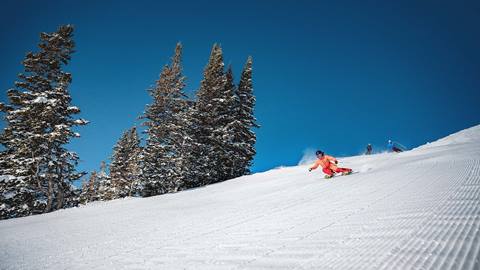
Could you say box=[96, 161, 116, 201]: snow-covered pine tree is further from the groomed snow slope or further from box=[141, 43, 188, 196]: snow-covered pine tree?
the groomed snow slope

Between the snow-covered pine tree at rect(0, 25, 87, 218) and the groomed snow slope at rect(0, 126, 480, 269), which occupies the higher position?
the snow-covered pine tree at rect(0, 25, 87, 218)

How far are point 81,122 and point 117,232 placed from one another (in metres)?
14.5

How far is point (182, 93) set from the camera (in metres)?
24.5

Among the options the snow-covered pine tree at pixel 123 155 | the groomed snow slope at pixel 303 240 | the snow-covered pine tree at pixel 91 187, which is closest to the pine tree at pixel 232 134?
the snow-covered pine tree at pixel 123 155

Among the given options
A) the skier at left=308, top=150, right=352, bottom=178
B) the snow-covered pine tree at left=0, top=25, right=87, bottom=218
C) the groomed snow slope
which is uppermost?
the snow-covered pine tree at left=0, top=25, right=87, bottom=218

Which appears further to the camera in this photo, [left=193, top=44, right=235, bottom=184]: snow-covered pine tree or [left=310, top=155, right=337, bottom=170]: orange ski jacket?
[left=193, top=44, right=235, bottom=184]: snow-covered pine tree

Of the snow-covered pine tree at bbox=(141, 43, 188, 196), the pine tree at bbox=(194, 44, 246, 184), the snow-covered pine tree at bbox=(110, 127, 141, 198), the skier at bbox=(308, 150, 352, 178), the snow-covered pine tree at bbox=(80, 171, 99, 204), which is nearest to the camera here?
the skier at bbox=(308, 150, 352, 178)

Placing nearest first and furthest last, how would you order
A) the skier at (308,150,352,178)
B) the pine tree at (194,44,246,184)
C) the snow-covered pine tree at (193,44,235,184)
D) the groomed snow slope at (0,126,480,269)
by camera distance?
the groomed snow slope at (0,126,480,269)
the skier at (308,150,352,178)
the snow-covered pine tree at (193,44,235,184)
the pine tree at (194,44,246,184)

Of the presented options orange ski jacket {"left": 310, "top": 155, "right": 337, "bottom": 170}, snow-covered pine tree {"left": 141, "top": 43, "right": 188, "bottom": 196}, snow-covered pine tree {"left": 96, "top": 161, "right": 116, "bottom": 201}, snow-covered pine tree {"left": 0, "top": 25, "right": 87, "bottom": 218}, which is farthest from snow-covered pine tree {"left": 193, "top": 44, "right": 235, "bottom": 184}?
snow-covered pine tree {"left": 96, "top": 161, "right": 116, "bottom": 201}

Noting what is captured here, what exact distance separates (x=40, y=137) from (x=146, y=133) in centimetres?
828

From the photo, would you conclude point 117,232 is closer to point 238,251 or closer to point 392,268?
point 238,251

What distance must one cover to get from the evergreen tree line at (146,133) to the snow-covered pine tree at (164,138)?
81 millimetres

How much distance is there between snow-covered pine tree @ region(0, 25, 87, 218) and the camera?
49.8 ft

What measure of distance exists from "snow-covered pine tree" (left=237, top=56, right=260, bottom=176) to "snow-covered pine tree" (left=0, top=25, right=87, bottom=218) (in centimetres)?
1504
